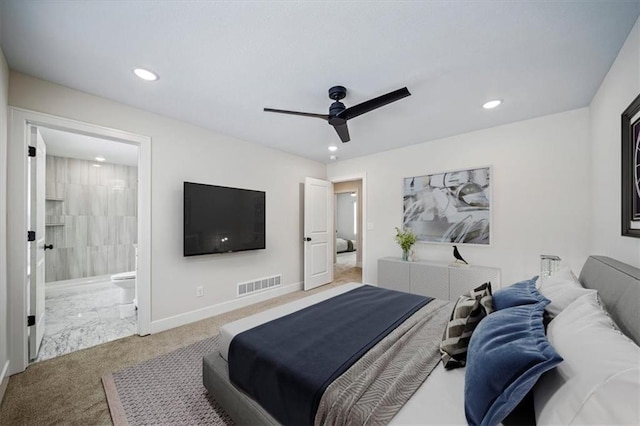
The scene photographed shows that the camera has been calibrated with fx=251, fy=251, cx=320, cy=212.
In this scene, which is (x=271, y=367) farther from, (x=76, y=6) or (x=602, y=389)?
(x=76, y=6)

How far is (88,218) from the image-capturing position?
4820mm

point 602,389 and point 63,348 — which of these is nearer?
point 602,389

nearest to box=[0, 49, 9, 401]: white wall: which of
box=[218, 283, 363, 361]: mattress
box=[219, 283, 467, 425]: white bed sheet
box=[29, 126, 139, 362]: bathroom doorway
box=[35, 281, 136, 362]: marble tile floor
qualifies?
box=[35, 281, 136, 362]: marble tile floor

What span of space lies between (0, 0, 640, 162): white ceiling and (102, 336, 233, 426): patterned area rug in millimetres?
2489

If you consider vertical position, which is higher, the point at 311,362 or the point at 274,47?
the point at 274,47

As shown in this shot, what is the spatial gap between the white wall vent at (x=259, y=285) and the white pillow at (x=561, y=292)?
3.39m

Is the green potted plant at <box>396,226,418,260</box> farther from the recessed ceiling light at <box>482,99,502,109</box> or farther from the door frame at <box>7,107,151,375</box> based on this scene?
the door frame at <box>7,107,151,375</box>

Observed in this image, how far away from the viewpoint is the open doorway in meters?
6.22

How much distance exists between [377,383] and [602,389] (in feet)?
2.43

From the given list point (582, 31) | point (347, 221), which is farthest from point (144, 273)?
point (347, 221)

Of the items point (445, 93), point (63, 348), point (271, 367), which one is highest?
point (445, 93)

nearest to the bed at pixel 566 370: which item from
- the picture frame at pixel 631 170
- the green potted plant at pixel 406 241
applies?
the picture frame at pixel 631 170

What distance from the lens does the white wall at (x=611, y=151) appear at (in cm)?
161

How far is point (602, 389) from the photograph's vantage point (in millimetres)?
650
